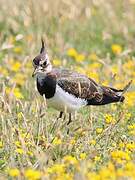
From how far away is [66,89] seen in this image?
6410 millimetres

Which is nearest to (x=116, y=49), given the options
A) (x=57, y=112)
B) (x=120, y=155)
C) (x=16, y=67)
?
(x=16, y=67)

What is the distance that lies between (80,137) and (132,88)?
230 cm

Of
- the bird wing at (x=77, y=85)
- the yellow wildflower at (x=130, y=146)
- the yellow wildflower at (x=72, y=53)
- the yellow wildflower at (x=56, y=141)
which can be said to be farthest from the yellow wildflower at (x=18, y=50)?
the yellow wildflower at (x=130, y=146)

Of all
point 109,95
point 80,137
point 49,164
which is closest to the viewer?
point 49,164

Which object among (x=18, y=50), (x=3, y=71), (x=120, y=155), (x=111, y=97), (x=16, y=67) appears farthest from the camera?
(x=18, y=50)

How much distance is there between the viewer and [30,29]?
398 inches

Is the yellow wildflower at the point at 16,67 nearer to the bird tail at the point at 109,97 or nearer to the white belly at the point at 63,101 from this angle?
the bird tail at the point at 109,97

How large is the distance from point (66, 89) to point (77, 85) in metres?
0.15

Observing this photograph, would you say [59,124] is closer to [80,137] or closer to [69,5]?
[80,137]

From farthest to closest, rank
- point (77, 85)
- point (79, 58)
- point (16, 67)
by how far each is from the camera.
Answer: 1. point (79, 58)
2. point (16, 67)
3. point (77, 85)

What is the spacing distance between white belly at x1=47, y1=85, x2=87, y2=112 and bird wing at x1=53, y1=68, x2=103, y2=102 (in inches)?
2.2

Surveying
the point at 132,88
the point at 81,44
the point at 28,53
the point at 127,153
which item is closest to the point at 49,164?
the point at 127,153

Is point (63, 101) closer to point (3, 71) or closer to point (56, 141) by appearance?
point (56, 141)

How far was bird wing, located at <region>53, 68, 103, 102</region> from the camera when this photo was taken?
21.1ft
